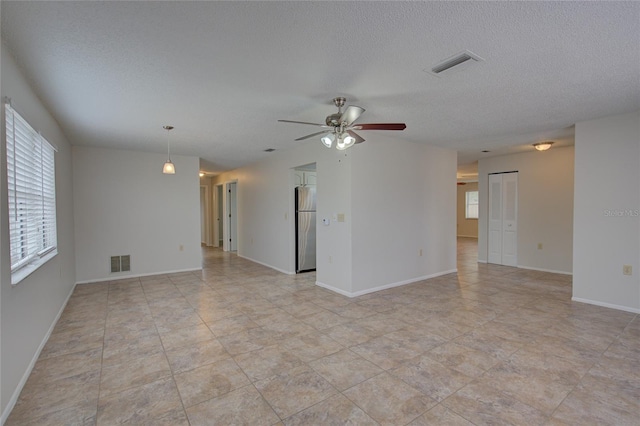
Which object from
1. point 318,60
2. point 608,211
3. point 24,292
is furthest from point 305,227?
point 608,211

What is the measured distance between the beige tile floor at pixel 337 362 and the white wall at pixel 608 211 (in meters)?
0.36

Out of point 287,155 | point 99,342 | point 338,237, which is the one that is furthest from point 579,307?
point 99,342

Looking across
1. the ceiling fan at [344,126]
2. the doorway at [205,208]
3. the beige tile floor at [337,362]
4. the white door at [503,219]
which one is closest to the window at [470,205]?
the white door at [503,219]

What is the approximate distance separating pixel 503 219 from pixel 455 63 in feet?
18.0

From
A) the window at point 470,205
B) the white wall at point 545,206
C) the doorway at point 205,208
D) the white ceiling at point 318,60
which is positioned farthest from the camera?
the window at point 470,205

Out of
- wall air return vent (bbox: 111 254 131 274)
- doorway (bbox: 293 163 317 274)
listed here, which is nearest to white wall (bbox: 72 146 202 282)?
wall air return vent (bbox: 111 254 131 274)

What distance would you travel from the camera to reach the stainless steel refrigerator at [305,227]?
596 cm

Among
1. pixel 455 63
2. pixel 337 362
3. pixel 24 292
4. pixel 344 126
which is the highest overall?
pixel 455 63

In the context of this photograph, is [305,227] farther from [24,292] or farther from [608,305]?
[608,305]

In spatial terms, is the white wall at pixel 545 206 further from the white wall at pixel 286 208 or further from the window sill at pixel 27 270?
the window sill at pixel 27 270

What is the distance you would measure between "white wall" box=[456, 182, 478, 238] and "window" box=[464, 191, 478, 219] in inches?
3.0

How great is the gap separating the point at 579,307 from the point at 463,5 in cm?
410

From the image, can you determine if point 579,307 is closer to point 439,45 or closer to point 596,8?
point 596,8

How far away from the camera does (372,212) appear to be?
462 centimetres
